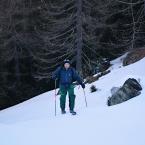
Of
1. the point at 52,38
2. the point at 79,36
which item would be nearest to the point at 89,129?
the point at 79,36

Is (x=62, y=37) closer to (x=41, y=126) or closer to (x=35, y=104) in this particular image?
(x=35, y=104)

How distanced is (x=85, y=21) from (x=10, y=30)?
8.27m

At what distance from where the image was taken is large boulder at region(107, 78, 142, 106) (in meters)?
14.5

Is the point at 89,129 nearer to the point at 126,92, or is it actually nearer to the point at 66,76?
the point at 66,76

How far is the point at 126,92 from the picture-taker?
14.6m

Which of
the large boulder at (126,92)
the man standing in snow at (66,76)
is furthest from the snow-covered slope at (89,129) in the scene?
the man standing in snow at (66,76)

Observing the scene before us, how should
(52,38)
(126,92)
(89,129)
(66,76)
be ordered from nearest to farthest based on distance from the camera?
(89,129) → (66,76) → (126,92) → (52,38)

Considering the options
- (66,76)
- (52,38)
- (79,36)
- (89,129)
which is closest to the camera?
(89,129)

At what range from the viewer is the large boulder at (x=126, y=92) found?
1450cm

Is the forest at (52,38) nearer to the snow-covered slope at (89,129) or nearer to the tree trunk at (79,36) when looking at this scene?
the tree trunk at (79,36)

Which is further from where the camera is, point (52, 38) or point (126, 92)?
point (52, 38)

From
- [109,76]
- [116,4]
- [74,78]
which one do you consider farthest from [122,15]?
[74,78]

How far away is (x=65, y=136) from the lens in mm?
10648

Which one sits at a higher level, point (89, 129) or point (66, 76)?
point (66, 76)
